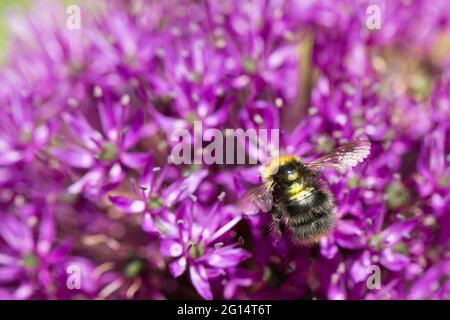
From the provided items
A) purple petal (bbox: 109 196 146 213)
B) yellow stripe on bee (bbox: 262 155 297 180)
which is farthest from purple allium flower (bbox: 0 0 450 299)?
yellow stripe on bee (bbox: 262 155 297 180)

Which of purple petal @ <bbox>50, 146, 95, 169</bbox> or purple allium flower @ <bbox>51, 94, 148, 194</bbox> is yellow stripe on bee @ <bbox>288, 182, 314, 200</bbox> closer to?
purple allium flower @ <bbox>51, 94, 148, 194</bbox>

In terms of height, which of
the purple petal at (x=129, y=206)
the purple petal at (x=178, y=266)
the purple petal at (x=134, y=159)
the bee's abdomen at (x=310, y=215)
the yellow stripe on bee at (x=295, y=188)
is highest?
the purple petal at (x=134, y=159)

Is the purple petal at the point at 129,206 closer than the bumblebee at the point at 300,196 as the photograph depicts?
No

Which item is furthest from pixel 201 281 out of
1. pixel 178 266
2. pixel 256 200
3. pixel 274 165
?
pixel 274 165

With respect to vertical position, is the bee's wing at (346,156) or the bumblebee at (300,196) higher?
the bee's wing at (346,156)

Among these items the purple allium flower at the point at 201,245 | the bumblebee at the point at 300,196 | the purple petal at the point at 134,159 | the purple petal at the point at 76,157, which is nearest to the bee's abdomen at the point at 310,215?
the bumblebee at the point at 300,196

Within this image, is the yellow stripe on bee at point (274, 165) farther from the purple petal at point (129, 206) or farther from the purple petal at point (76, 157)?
the purple petal at point (76, 157)
